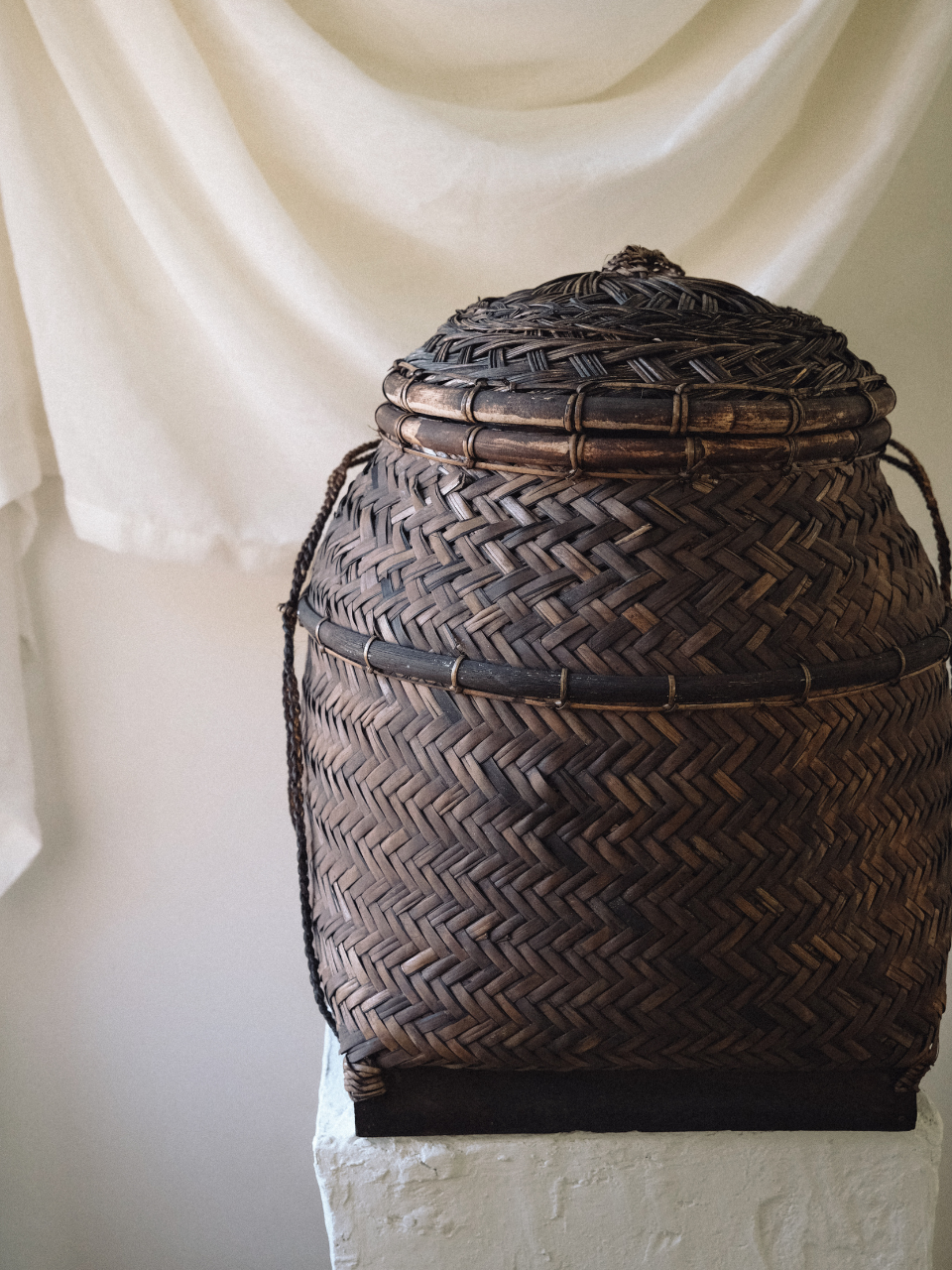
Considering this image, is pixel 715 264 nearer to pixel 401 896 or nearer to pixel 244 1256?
pixel 401 896

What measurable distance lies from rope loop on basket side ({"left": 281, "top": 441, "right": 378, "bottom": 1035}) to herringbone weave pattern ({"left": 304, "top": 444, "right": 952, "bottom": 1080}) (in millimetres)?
104

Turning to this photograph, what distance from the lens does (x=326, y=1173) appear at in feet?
2.71

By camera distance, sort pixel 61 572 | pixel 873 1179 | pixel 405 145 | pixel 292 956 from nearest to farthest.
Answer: pixel 873 1179 → pixel 405 145 → pixel 61 572 → pixel 292 956

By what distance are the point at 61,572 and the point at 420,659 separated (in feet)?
2.50

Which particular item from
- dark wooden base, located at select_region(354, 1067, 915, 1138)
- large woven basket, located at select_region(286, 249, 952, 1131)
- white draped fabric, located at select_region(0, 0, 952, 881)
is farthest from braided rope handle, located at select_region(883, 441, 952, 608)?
dark wooden base, located at select_region(354, 1067, 915, 1138)

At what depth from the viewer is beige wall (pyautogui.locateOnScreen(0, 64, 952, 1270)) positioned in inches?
48.6

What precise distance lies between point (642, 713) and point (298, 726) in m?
0.34

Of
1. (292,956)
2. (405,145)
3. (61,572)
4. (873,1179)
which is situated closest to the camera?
(873,1179)

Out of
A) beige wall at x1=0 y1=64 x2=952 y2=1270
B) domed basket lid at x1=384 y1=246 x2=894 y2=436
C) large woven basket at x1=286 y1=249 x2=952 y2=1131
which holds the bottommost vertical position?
beige wall at x1=0 y1=64 x2=952 y2=1270

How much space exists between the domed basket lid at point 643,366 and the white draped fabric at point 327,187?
32cm

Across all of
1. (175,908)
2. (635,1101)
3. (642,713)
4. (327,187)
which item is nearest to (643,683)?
(642,713)

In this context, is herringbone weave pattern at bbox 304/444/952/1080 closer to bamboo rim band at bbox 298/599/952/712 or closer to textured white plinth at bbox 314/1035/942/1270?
bamboo rim band at bbox 298/599/952/712

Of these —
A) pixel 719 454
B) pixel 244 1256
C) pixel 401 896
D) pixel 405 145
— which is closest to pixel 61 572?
pixel 405 145

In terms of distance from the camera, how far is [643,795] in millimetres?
672
